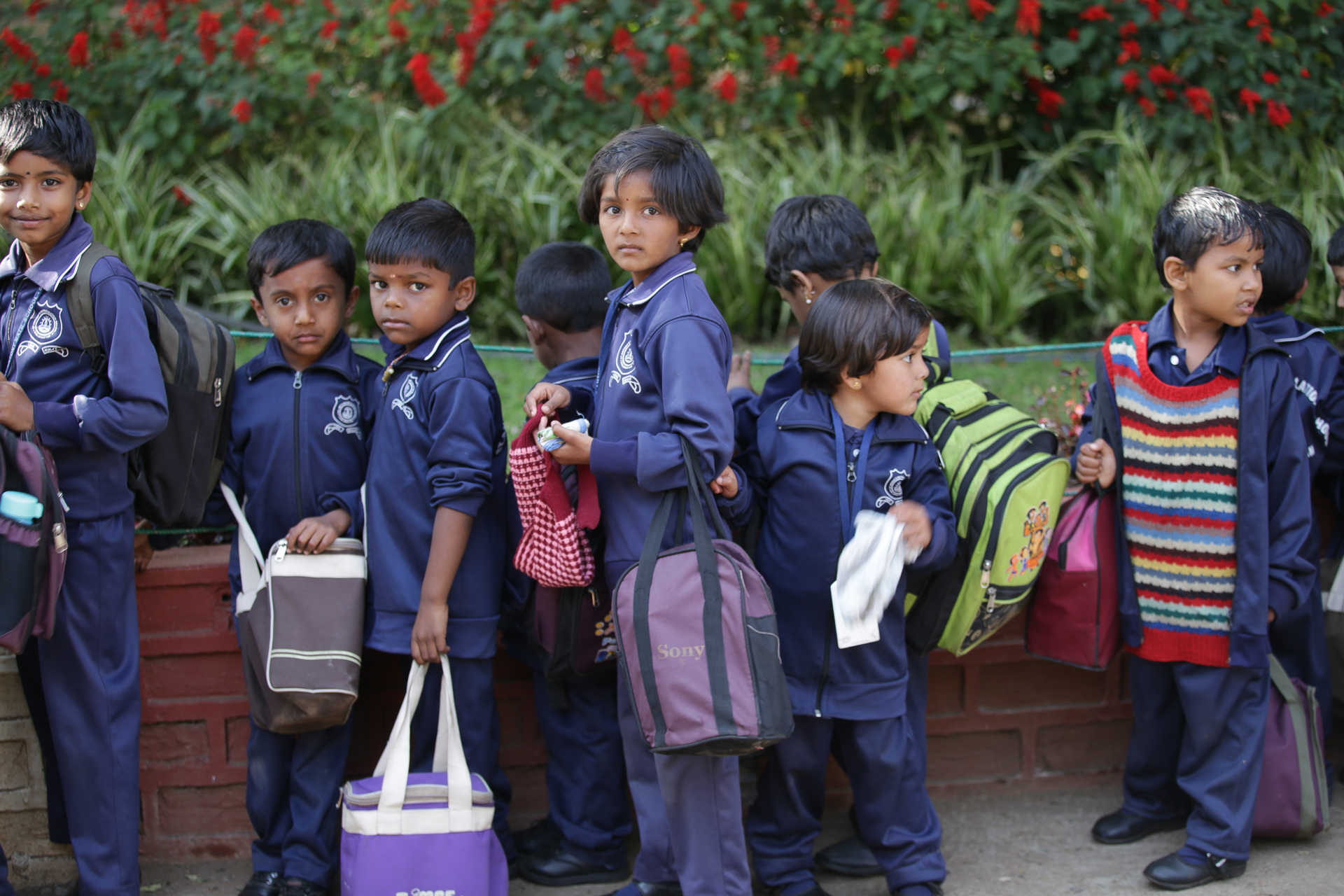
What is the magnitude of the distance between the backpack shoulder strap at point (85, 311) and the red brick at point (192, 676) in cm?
96

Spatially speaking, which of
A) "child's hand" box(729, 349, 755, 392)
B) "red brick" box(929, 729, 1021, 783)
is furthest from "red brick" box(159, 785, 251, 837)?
"red brick" box(929, 729, 1021, 783)

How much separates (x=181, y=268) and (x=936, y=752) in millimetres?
3933

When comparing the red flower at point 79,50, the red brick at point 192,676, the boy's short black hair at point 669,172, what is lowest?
the red brick at point 192,676

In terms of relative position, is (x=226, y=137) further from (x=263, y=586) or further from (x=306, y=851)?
(x=306, y=851)

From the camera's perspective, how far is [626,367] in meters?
2.82

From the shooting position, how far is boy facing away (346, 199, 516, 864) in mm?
2961

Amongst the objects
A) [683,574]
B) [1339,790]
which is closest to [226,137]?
[683,574]

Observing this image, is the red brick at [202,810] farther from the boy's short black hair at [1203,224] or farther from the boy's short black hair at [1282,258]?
the boy's short black hair at [1282,258]

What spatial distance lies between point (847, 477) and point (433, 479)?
3.47 ft

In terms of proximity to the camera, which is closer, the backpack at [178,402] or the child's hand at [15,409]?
the child's hand at [15,409]

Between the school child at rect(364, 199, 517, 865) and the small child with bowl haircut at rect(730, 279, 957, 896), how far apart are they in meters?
0.71

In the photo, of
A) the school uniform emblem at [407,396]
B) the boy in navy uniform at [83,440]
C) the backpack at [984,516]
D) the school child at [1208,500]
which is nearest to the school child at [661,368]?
the school uniform emblem at [407,396]

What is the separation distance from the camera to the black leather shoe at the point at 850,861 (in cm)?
341

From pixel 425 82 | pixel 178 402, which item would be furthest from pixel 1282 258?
pixel 425 82
